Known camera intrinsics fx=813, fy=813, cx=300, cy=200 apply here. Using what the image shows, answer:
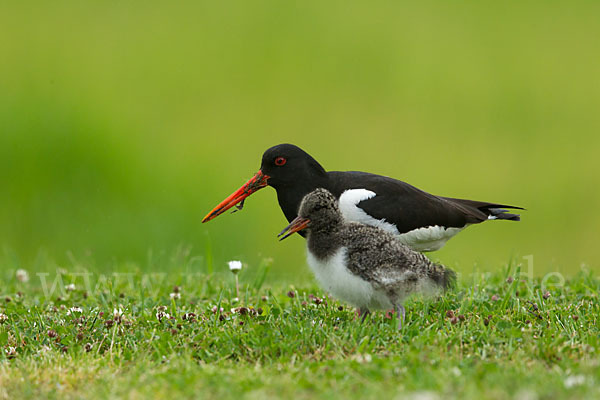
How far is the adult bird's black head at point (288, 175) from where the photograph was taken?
24.2ft

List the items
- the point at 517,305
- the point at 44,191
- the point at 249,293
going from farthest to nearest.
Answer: the point at 44,191, the point at 249,293, the point at 517,305

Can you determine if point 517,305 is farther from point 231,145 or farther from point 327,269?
point 231,145

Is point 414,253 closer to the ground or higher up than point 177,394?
higher up

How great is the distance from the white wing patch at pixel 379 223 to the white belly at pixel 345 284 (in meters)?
0.75

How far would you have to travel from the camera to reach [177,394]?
15.1 ft

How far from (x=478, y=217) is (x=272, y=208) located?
7.84 metres

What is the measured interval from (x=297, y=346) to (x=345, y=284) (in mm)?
634

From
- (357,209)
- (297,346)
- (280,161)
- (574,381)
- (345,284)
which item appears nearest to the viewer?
(574,381)

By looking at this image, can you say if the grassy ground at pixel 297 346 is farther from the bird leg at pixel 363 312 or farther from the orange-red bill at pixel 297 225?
the orange-red bill at pixel 297 225

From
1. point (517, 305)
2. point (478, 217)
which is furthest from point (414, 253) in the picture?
point (478, 217)

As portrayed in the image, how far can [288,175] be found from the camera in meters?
7.42

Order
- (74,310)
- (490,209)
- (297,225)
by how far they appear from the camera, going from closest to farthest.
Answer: (297,225) → (74,310) → (490,209)

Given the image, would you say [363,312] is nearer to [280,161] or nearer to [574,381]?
[280,161]

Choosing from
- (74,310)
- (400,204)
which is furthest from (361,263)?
(74,310)
